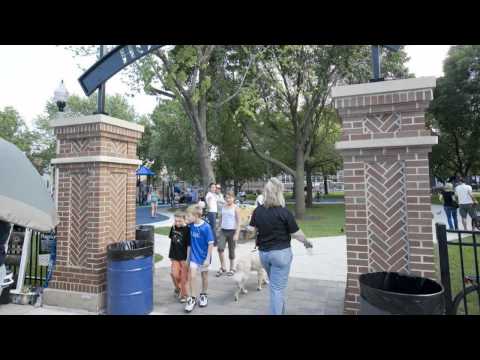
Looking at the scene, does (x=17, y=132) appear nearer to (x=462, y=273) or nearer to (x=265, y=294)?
(x=265, y=294)

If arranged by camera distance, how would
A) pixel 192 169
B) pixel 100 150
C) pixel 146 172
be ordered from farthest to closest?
pixel 192 169, pixel 146 172, pixel 100 150

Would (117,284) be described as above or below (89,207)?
below

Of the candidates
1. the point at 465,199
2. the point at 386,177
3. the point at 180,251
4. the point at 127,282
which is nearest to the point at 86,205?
the point at 127,282

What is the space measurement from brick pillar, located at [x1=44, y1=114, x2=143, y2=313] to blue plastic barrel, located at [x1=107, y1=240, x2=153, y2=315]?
48 centimetres

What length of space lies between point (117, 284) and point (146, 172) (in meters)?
19.6

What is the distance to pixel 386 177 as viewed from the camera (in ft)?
11.9

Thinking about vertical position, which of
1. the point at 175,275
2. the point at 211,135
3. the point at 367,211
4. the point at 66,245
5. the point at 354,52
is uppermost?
the point at 354,52

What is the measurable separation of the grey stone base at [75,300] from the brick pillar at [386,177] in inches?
138

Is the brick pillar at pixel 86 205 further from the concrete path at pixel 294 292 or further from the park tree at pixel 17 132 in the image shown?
the park tree at pixel 17 132

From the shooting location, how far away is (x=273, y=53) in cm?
1625

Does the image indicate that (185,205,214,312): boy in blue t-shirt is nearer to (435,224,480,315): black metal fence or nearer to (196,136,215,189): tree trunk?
(435,224,480,315): black metal fence

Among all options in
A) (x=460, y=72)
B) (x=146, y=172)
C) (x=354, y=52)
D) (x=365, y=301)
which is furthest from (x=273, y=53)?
(x=460, y=72)

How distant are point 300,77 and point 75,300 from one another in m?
17.0

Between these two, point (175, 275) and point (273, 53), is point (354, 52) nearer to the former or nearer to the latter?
point (273, 53)
